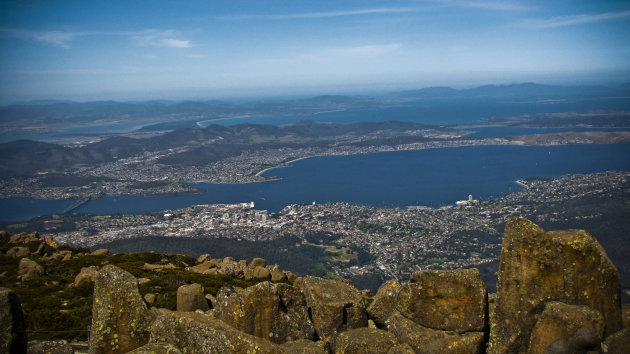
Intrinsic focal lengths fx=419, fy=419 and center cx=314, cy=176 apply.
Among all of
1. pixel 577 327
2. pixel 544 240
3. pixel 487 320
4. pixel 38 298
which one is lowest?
pixel 38 298

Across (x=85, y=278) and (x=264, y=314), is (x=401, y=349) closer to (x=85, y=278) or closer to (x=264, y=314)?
(x=264, y=314)

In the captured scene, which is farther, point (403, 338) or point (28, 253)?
point (28, 253)

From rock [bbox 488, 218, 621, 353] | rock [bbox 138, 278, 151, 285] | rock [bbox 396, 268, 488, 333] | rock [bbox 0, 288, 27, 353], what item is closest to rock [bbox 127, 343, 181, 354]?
rock [bbox 0, 288, 27, 353]

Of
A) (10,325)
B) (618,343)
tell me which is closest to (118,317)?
(10,325)

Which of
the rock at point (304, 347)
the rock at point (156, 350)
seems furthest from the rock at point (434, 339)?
the rock at point (156, 350)

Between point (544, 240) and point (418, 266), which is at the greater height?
point (544, 240)

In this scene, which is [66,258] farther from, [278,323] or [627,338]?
[627,338]

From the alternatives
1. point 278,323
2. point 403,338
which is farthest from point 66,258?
point 403,338

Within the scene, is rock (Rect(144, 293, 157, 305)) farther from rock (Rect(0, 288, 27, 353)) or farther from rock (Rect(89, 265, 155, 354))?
rock (Rect(0, 288, 27, 353))

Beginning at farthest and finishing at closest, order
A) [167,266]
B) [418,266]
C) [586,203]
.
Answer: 1. [586,203]
2. [418,266]
3. [167,266]
